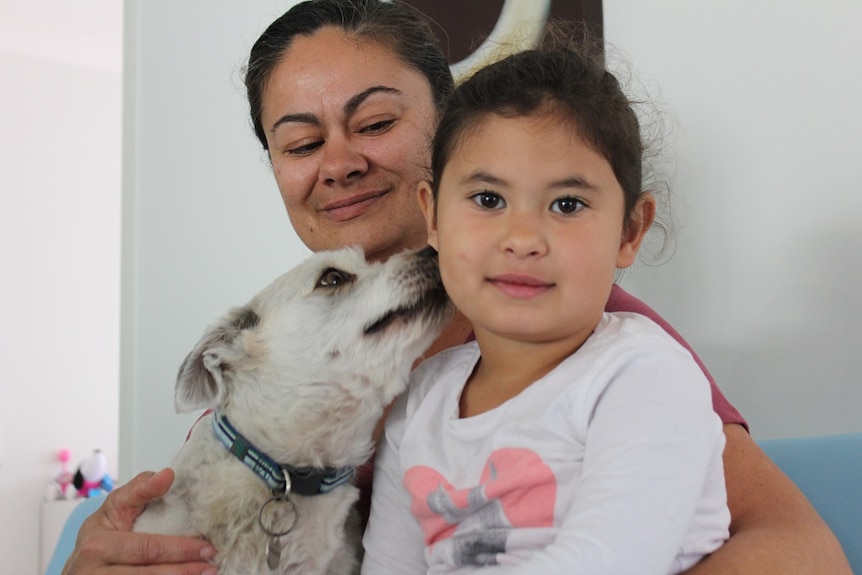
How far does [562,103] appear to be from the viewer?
3.21ft

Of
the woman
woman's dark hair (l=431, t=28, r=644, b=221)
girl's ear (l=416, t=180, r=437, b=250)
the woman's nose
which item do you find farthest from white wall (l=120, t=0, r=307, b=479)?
woman's dark hair (l=431, t=28, r=644, b=221)

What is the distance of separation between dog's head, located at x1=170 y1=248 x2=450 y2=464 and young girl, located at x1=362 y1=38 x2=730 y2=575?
0.08 m

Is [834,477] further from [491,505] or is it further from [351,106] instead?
[351,106]

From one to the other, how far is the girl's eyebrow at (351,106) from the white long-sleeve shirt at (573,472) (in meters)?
0.60

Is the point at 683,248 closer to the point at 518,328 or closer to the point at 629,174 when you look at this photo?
the point at 629,174

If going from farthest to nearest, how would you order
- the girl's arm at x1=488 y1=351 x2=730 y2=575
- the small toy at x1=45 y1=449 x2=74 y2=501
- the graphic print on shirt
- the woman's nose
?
the small toy at x1=45 y1=449 x2=74 y2=501
the woman's nose
the graphic print on shirt
the girl's arm at x1=488 y1=351 x2=730 y2=575

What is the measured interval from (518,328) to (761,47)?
99 centimetres

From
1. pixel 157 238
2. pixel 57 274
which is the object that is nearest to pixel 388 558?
pixel 157 238

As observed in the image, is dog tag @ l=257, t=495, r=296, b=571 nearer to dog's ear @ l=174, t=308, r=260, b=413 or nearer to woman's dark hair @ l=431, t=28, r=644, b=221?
dog's ear @ l=174, t=308, r=260, b=413

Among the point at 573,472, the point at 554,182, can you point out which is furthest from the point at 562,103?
the point at 573,472

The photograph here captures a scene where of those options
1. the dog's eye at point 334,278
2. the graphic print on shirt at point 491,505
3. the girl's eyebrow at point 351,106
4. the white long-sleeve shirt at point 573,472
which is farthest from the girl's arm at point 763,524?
the girl's eyebrow at point 351,106

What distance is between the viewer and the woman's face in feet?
4.99

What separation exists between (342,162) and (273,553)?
0.69m

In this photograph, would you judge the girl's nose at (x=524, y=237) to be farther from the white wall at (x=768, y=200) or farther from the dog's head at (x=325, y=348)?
the white wall at (x=768, y=200)
